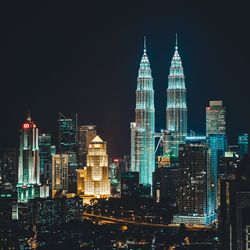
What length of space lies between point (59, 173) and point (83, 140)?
2909mm

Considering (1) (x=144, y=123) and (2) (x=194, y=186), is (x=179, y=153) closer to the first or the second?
(2) (x=194, y=186)

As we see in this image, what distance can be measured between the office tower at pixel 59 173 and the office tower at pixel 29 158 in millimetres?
1498

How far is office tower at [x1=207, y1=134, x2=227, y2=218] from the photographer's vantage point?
20.5 metres

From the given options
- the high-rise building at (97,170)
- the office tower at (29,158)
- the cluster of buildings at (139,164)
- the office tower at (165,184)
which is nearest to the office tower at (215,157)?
the cluster of buildings at (139,164)

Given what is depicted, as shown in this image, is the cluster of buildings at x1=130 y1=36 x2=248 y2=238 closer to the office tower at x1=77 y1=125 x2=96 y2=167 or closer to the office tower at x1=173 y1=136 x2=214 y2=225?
the office tower at x1=173 y1=136 x2=214 y2=225

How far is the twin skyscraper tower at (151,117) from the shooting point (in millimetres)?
26906

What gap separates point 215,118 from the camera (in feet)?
84.9

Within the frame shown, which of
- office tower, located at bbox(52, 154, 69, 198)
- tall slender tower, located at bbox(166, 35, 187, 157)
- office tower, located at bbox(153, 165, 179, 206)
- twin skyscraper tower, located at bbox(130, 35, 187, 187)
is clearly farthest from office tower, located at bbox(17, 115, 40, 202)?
tall slender tower, located at bbox(166, 35, 187, 157)

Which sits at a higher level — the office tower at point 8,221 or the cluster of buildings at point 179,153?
the cluster of buildings at point 179,153

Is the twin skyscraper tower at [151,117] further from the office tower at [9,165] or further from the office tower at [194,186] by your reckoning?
the office tower at [194,186]

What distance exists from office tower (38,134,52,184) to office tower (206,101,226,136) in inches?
192

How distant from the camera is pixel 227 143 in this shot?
2434 cm

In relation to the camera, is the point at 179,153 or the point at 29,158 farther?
the point at 29,158

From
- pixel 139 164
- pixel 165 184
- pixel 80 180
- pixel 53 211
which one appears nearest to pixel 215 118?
pixel 139 164
